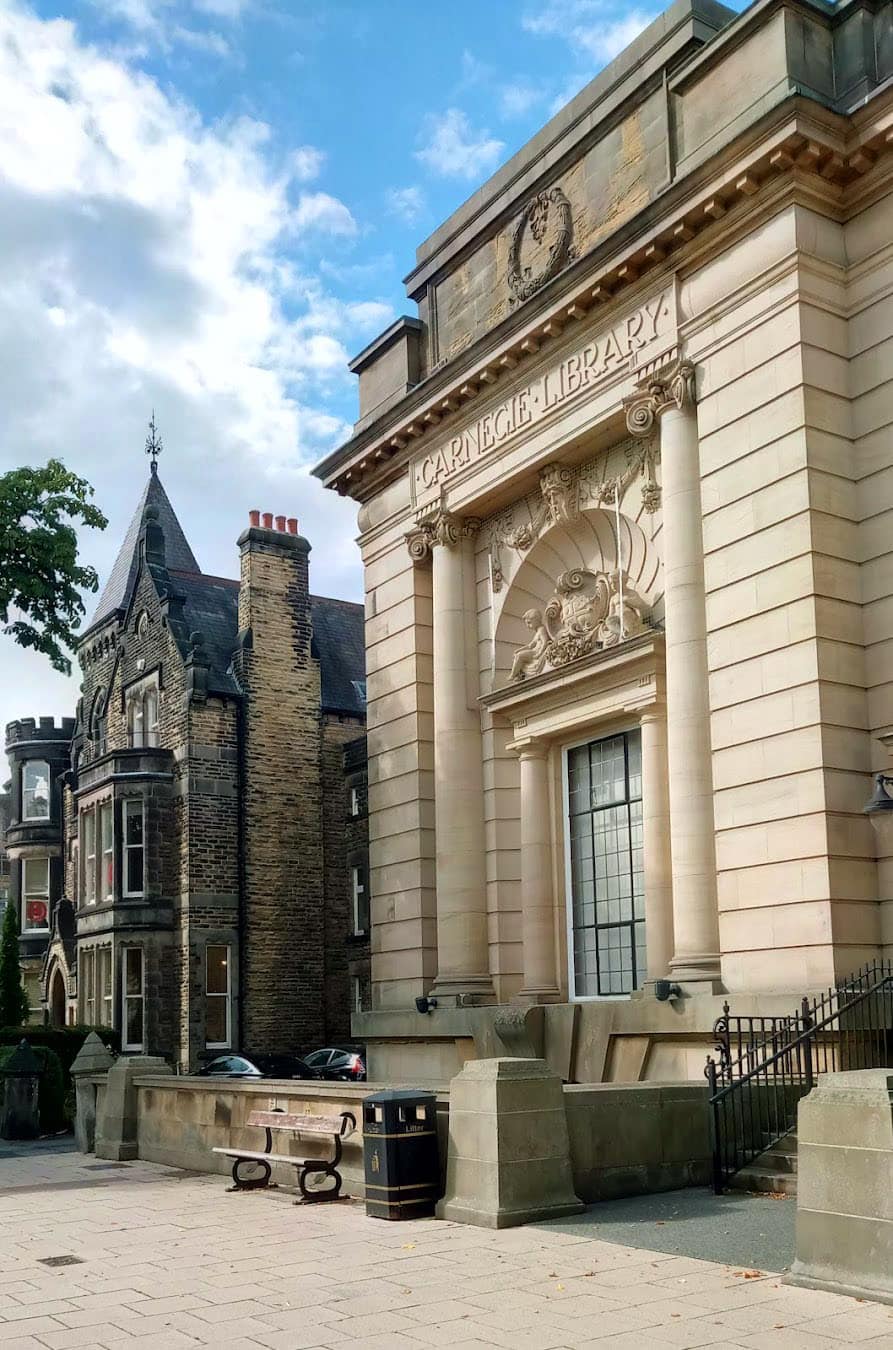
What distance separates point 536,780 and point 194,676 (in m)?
17.1

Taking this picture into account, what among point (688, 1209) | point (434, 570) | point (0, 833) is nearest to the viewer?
point (688, 1209)

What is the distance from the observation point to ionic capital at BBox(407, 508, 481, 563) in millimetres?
20844

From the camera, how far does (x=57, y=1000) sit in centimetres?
3959

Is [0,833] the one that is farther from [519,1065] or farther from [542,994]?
[519,1065]

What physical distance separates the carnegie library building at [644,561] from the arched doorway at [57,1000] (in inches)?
810

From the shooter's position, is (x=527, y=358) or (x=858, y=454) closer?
(x=858, y=454)

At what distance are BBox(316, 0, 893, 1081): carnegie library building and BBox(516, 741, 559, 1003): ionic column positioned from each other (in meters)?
0.03

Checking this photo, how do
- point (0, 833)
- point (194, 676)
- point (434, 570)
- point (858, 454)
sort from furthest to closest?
1. point (0, 833)
2. point (194, 676)
3. point (434, 570)
4. point (858, 454)

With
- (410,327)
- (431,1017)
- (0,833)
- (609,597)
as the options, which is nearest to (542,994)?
(431,1017)

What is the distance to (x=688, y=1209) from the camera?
1129cm

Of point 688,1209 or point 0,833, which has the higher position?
point 0,833

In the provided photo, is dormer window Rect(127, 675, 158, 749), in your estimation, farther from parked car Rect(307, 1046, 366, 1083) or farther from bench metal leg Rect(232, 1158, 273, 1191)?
bench metal leg Rect(232, 1158, 273, 1191)

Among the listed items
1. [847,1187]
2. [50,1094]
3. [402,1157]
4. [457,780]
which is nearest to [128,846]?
[50,1094]

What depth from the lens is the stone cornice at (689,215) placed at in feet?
49.2
